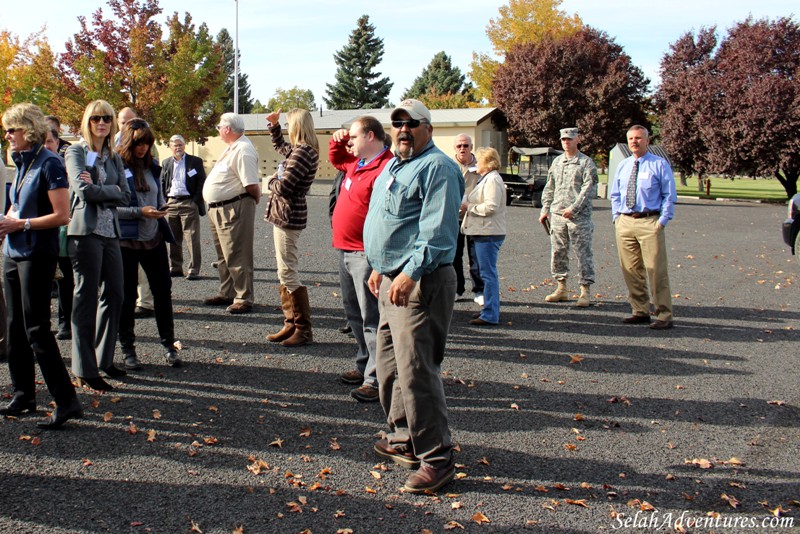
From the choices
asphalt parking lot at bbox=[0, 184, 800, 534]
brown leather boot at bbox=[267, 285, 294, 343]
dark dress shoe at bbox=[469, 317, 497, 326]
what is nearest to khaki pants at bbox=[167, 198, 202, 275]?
asphalt parking lot at bbox=[0, 184, 800, 534]

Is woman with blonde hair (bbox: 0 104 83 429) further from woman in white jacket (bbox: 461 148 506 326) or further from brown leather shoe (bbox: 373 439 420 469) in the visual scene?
woman in white jacket (bbox: 461 148 506 326)

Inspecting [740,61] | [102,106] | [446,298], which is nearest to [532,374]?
[446,298]

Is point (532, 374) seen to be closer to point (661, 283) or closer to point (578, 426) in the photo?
point (578, 426)

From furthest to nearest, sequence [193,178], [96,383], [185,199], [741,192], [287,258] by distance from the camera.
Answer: [741,192], [193,178], [185,199], [287,258], [96,383]

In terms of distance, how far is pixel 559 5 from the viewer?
54.6 metres

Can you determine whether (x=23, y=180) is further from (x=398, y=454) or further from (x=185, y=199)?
(x=185, y=199)

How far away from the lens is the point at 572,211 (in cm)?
923

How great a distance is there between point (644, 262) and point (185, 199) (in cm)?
633

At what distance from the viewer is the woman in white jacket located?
8.12m

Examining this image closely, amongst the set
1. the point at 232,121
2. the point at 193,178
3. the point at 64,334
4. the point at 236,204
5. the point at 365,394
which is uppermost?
the point at 232,121

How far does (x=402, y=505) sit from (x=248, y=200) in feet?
17.2

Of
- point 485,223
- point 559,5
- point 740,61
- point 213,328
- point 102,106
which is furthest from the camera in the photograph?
point 559,5

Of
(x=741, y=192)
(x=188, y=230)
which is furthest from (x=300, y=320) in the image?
(x=741, y=192)

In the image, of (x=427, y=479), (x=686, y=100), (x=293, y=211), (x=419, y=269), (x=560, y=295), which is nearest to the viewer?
(x=419, y=269)
